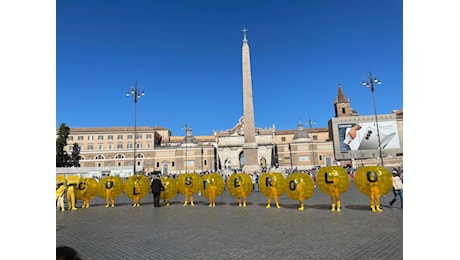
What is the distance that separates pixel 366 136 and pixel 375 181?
47.3 m

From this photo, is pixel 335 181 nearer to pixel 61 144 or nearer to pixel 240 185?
pixel 240 185

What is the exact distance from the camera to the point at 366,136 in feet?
Answer: 168

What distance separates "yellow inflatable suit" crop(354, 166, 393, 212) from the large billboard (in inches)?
1834

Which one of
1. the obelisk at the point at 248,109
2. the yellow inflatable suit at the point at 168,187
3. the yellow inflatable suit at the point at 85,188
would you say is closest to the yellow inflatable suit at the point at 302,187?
the yellow inflatable suit at the point at 168,187

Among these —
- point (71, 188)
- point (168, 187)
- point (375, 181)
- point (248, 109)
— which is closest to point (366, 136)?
point (248, 109)

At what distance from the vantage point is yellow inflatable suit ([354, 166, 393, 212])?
838 centimetres

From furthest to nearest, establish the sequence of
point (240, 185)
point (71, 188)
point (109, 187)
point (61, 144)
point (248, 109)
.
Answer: point (61, 144), point (248, 109), point (109, 187), point (71, 188), point (240, 185)

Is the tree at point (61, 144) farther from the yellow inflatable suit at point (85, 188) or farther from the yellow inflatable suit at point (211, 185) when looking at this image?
the yellow inflatable suit at point (211, 185)

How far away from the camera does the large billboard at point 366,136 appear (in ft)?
167

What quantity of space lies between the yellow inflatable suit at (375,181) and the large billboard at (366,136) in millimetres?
46583

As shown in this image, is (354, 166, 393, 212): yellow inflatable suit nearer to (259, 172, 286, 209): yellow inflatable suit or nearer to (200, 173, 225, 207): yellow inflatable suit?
(259, 172, 286, 209): yellow inflatable suit

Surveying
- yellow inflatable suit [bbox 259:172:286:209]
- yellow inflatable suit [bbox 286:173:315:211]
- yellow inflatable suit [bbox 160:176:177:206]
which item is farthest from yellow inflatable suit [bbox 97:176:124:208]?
yellow inflatable suit [bbox 286:173:315:211]

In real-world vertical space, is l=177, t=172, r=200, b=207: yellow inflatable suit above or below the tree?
below
